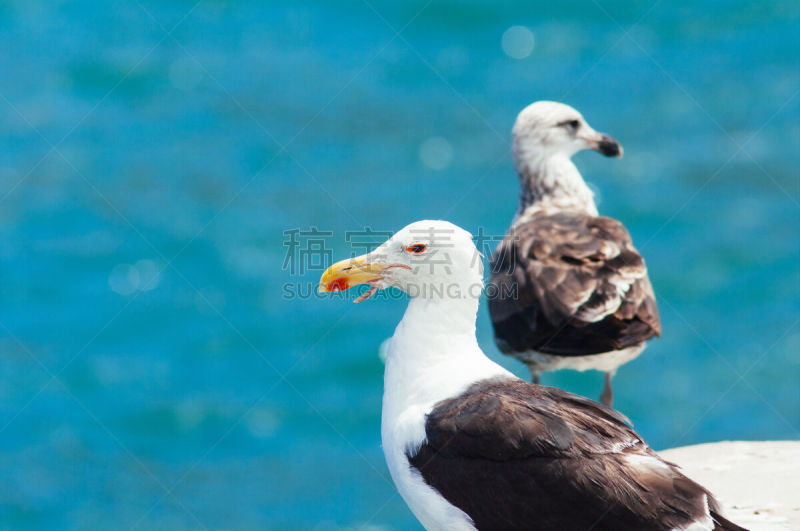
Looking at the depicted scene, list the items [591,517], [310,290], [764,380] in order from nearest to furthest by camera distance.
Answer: [591,517] < [764,380] < [310,290]

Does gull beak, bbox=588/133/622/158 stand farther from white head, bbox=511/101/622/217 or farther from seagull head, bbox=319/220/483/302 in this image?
seagull head, bbox=319/220/483/302

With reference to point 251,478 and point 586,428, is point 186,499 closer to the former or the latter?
point 251,478

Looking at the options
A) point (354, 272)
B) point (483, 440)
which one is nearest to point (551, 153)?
point (354, 272)

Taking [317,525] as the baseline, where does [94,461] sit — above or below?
above

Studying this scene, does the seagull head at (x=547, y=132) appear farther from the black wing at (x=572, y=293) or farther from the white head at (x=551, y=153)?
the black wing at (x=572, y=293)

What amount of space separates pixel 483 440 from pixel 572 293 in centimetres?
246

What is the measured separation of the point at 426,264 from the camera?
14.4ft

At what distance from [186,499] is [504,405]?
7409 millimetres

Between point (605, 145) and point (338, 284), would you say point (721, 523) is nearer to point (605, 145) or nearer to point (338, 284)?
point (338, 284)

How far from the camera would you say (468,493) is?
386cm

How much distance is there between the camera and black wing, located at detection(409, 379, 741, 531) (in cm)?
369

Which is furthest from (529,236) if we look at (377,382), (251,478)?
(377,382)

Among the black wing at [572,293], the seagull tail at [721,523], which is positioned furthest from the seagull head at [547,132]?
the seagull tail at [721,523]

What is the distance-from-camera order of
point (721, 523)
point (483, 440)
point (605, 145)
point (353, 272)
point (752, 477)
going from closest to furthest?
point (721, 523) → point (483, 440) → point (353, 272) → point (752, 477) → point (605, 145)
